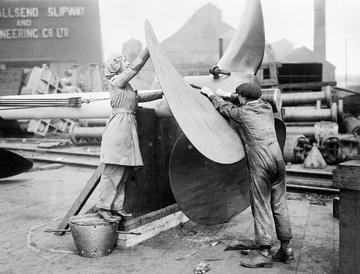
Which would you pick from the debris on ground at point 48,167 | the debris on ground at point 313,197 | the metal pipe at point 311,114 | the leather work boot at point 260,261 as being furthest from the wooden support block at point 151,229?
the metal pipe at point 311,114

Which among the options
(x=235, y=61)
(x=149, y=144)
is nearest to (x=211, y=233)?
(x=149, y=144)

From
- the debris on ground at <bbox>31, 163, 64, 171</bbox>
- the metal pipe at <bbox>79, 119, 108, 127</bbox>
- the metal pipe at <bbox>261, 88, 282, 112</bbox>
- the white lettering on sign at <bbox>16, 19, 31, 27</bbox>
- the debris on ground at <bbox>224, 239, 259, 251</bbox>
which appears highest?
the white lettering on sign at <bbox>16, 19, 31, 27</bbox>

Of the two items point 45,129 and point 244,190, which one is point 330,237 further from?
point 45,129

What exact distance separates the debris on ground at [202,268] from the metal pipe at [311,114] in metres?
8.45

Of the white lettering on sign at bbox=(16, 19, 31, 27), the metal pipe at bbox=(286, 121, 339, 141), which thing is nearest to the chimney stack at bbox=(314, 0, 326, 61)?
the metal pipe at bbox=(286, 121, 339, 141)

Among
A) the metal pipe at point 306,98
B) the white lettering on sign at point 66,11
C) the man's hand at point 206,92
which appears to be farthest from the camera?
the white lettering on sign at point 66,11

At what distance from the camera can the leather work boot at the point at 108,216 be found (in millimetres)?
4121

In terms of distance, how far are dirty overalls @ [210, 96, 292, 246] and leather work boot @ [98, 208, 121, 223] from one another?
1.46 m

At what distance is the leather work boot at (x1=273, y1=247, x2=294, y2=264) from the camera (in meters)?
3.68

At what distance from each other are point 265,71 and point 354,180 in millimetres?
13228

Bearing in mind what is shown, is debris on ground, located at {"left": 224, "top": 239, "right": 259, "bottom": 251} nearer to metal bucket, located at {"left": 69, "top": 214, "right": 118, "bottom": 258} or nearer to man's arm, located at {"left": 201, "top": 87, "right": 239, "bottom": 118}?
metal bucket, located at {"left": 69, "top": 214, "right": 118, "bottom": 258}

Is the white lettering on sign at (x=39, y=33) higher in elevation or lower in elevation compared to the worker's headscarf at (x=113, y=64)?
higher

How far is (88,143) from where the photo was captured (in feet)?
44.5

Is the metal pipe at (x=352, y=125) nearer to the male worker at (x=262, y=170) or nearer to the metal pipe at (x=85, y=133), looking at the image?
the metal pipe at (x=85, y=133)
